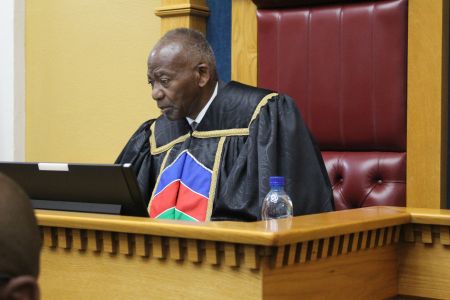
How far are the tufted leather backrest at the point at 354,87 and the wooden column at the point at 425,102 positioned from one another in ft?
0.11

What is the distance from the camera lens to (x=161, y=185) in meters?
3.35

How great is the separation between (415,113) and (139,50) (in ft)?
5.14

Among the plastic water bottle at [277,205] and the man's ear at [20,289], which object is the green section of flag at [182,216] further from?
the man's ear at [20,289]

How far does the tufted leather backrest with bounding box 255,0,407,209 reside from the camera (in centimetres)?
355

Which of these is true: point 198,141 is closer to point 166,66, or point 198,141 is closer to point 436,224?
point 166,66

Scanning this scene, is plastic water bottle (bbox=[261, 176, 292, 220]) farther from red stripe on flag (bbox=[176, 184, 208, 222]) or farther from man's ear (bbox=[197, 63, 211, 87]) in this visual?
man's ear (bbox=[197, 63, 211, 87])

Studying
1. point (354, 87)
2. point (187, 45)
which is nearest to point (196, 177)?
point (187, 45)

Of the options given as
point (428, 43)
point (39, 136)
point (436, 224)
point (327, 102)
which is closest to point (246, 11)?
point (327, 102)

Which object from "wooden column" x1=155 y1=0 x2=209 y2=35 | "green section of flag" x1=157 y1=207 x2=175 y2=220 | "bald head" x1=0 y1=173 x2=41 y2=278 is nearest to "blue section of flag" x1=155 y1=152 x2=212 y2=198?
"green section of flag" x1=157 y1=207 x2=175 y2=220

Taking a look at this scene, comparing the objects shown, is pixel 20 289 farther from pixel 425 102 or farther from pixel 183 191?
pixel 425 102

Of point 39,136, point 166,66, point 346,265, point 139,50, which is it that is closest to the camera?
point 346,265

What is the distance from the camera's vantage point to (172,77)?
A: 3.27 meters

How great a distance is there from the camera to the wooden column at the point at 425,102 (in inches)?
138

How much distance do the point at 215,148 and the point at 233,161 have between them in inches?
3.7
